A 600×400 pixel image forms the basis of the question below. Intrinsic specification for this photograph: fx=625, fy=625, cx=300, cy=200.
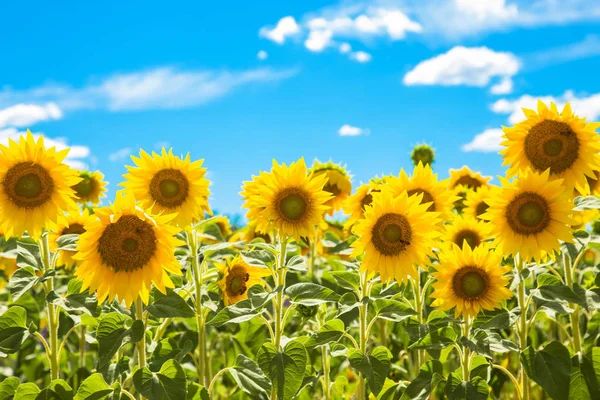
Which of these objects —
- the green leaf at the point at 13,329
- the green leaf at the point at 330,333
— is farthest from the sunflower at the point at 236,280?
the green leaf at the point at 13,329

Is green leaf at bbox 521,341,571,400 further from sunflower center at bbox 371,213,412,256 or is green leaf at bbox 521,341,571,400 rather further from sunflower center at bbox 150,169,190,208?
sunflower center at bbox 150,169,190,208

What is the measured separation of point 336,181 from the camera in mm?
5180

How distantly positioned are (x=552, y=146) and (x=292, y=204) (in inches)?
59.5

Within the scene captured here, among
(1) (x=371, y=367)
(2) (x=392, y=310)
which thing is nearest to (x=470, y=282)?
(2) (x=392, y=310)

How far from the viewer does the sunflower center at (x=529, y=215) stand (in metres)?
3.25

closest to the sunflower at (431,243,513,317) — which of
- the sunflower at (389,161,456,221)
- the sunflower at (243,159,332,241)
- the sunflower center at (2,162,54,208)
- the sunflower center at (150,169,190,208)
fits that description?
the sunflower at (389,161,456,221)

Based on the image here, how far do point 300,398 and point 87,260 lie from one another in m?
1.62

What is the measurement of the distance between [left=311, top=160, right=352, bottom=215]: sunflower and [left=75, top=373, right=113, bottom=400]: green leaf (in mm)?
2616

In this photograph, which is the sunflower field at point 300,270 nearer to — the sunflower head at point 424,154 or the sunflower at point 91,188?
the sunflower head at point 424,154

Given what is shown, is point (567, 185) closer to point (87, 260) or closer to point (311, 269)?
point (311, 269)

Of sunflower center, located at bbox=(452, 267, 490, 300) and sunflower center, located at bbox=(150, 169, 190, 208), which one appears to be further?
sunflower center, located at bbox=(150, 169, 190, 208)

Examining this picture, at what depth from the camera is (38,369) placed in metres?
5.27

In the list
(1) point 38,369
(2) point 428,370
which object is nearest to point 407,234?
(2) point 428,370

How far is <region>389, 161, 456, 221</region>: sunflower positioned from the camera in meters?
3.66
